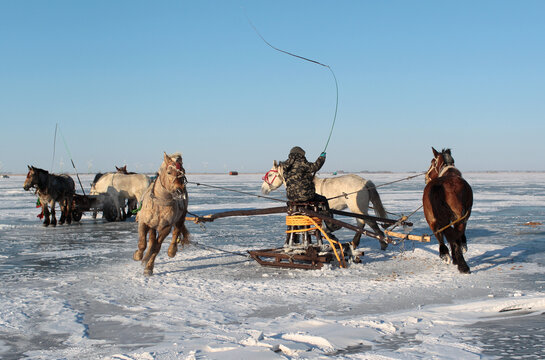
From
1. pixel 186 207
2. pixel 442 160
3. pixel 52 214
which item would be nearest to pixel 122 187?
pixel 52 214

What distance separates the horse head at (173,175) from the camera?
737 centimetres

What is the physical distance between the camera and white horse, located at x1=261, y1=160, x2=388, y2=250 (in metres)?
10.6

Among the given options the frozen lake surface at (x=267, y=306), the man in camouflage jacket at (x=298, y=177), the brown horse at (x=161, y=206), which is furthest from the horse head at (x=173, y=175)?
the man in camouflage jacket at (x=298, y=177)

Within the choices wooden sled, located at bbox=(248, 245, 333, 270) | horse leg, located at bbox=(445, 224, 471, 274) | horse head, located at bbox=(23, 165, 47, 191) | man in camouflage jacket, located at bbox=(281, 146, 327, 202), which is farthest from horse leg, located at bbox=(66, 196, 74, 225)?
horse leg, located at bbox=(445, 224, 471, 274)

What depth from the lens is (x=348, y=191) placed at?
1073 cm

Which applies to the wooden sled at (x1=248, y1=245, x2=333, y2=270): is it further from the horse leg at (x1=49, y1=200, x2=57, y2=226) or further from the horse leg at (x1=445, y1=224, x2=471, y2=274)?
the horse leg at (x1=49, y1=200, x2=57, y2=226)

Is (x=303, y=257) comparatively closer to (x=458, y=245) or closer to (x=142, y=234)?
(x=458, y=245)

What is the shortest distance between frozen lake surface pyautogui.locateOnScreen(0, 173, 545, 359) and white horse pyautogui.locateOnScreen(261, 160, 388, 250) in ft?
2.91

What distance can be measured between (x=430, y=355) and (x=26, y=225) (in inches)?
572

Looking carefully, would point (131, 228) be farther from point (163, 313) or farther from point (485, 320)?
point (485, 320)

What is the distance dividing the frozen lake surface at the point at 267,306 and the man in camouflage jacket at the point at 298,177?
50.1 inches

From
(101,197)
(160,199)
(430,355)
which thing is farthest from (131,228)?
(430,355)

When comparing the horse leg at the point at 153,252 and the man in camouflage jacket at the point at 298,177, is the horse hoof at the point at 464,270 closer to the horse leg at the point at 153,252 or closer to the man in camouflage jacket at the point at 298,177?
the man in camouflage jacket at the point at 298,177

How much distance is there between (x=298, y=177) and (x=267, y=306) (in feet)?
10.1
